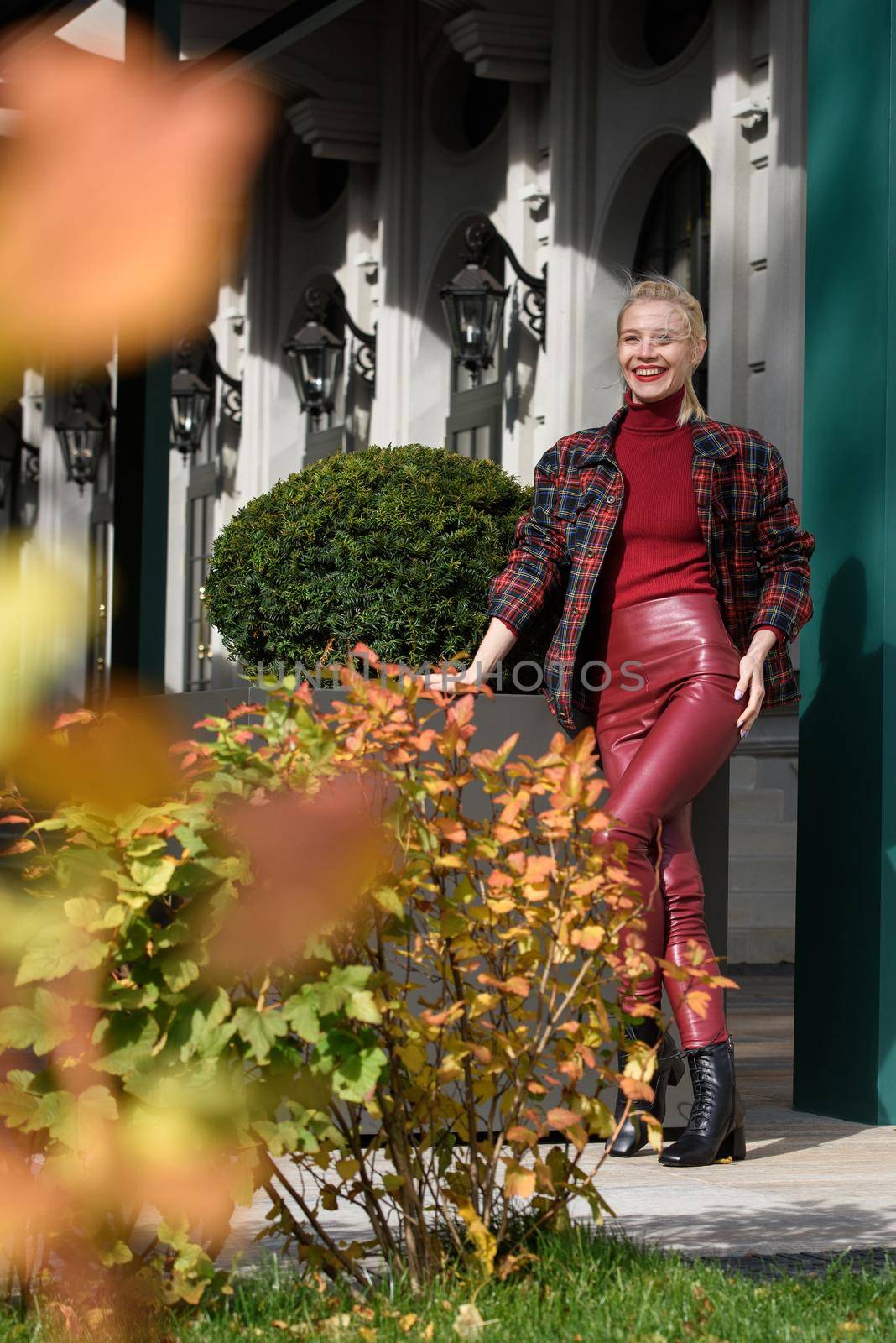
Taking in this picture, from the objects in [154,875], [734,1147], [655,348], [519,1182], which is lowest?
[734,1147]

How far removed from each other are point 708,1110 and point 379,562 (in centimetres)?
153

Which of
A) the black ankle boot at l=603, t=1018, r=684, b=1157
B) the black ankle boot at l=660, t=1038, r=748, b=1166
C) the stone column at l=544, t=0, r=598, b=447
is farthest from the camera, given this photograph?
the stone column at l=544, t=0, r=598, b=447

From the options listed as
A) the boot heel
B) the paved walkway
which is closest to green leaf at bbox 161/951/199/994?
the paved walkway

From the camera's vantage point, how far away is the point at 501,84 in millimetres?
14422

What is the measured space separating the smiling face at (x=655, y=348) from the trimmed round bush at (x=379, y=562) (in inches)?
24.9

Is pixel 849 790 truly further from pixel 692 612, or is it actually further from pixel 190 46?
pixel 190 46

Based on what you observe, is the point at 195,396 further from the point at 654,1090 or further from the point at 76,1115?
the point at 76,1115

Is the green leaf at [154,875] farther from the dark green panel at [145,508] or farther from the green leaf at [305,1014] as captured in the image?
the dark green panel at [145,508]

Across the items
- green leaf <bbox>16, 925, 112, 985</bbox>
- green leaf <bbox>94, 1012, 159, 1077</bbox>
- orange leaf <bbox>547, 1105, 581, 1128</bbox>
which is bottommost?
orange leaf <bbox>547, 1105, 581, 1128</bbox>

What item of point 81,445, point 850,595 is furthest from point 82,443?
point 850,595

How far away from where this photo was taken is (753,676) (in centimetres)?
394

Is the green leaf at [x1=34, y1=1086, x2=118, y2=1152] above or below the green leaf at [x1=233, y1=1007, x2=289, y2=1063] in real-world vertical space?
below

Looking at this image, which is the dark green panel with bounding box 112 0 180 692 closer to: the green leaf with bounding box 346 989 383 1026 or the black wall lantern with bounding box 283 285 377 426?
the green leaf with bounding box 346 989 383 1026

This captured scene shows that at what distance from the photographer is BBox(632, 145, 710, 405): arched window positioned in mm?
12031
